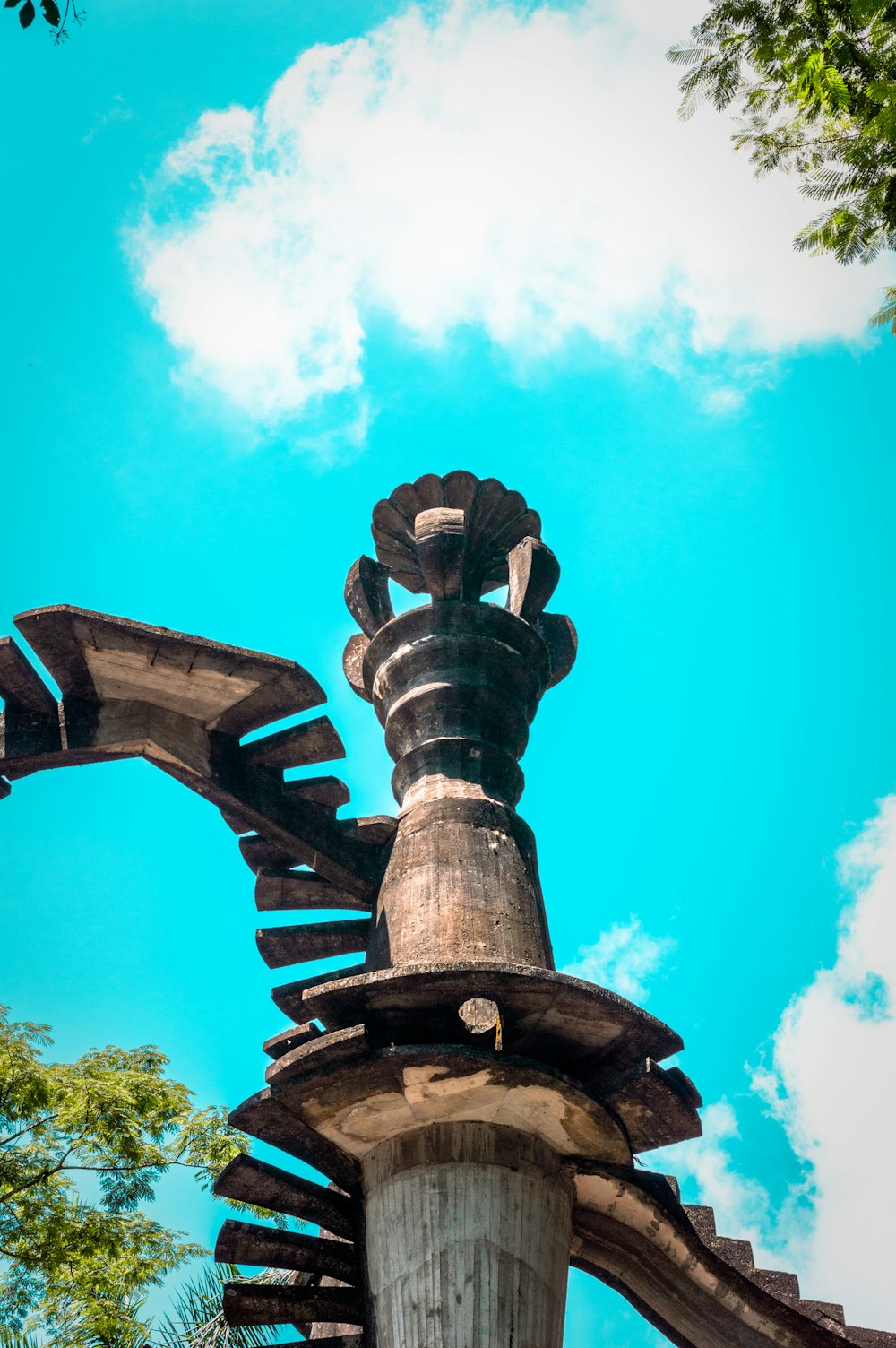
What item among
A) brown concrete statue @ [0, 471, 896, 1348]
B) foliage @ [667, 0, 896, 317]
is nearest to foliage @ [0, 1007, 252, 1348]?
brown concrete statue @ [0, 471, 896, 1348]

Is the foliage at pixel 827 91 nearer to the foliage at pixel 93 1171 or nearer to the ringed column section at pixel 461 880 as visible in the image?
the ringed column section at pixel 461 880

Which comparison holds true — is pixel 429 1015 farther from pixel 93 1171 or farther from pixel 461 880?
pixel 93 1171

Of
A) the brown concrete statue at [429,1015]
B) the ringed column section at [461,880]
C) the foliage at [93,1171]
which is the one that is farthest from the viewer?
the foliage at [93,1171]

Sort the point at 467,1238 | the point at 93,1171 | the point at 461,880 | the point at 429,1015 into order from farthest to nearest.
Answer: the point at 93,1171 → the point at 461,880 → the point at 429,1015 → the point at 467,1238

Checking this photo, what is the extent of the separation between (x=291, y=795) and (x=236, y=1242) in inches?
126

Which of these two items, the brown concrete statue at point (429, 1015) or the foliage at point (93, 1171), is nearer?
the brown concrete statue at point (429, 1015)

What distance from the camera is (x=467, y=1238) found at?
21.9ft

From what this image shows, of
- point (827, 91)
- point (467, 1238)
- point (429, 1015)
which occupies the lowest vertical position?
point (467, 1238)

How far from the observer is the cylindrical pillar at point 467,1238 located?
6.48m

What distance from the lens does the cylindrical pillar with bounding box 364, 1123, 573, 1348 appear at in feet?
21.3

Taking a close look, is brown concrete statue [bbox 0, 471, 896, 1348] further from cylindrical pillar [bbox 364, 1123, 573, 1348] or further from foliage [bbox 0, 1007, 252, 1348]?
foliage [bbox 0, 1007, 252, 1348]

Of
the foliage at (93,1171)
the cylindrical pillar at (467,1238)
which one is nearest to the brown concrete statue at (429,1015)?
the cylindrical pillar at (467,1238)

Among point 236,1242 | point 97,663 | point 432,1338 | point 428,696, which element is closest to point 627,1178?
point 432,1338

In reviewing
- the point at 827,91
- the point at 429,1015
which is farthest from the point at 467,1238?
the point at 827,91
